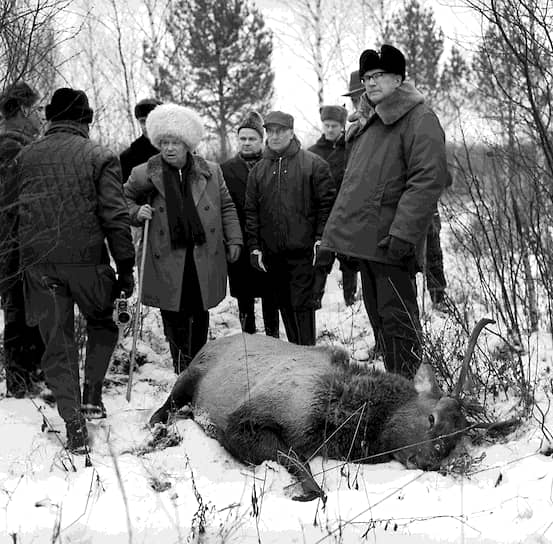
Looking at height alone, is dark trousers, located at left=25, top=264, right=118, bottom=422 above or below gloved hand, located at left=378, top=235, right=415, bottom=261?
below

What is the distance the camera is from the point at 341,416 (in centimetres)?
340

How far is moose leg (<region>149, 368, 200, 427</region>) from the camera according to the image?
4.21 m

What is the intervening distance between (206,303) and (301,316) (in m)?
0.83

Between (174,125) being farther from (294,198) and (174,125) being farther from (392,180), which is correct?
(392,180)

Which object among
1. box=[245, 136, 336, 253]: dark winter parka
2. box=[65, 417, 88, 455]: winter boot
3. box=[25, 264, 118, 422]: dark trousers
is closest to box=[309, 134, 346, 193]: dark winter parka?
box=[245, 136, 336, 253]: dark winter parka

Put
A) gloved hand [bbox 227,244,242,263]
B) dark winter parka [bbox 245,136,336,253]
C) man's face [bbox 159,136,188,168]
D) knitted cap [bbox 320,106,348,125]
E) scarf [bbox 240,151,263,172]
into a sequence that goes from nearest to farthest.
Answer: man's face [bbox 159,136,188,168] < gloved hand [bbox 227,244,242,263] < dark winter parka [bbox 245,136,336,253] < scarf [bbox 240,151,263,172] < knitted cap [bbox 320,106,348,125]

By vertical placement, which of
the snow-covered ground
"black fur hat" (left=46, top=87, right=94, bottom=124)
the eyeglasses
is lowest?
the snow-covered ground

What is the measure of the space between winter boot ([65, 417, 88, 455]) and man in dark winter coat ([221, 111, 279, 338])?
2.22m

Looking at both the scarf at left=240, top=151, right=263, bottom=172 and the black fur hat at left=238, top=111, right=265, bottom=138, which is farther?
the scarf at left=240, top=151, right=263, bottom=172

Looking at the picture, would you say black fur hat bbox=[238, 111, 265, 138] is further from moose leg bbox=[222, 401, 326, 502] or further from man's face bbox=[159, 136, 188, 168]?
moose leg bbox=[222, 401, 326, 502]

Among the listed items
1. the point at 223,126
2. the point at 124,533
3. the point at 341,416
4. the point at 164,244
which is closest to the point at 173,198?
the point at 164,244

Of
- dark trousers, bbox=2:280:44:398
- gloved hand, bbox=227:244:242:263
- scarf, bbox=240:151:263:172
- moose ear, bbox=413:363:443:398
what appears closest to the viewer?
moose ear, bbox=413:363:443:398

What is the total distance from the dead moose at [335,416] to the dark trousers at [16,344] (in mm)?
1661

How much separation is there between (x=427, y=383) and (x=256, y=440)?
3.25 feet
